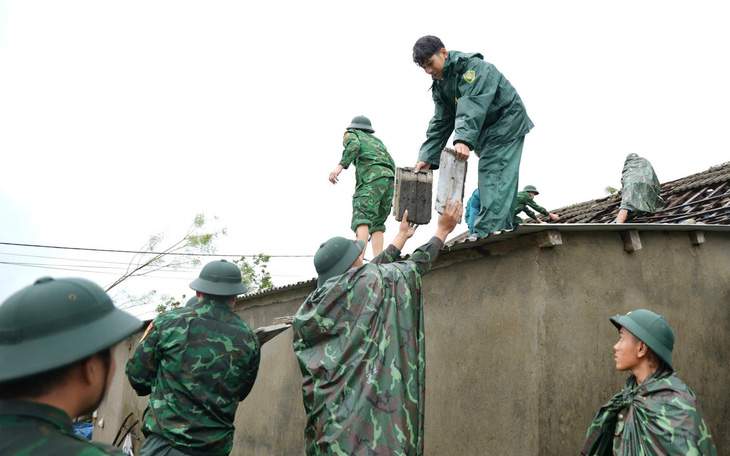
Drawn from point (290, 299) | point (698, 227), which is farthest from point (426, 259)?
point (290, 299)

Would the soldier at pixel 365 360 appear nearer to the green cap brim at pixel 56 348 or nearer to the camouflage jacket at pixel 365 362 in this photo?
the camouflage jacket at pixel 365 362

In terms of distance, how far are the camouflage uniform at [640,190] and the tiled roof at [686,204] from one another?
0.15 meters

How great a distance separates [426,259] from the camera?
3426 millimetres

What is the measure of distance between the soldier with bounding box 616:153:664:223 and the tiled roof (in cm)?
13

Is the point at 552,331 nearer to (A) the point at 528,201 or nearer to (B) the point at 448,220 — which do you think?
(B) the point at 448,220

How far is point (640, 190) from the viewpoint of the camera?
8242 mm

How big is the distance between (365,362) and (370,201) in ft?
10.5

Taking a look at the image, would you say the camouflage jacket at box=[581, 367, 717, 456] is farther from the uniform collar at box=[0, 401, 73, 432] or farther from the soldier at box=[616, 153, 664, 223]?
the soldier at box=[616, 153, 664, 223]

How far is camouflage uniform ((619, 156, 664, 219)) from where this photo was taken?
26.7 ft

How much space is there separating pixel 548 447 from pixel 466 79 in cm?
301

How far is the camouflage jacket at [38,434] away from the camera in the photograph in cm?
134

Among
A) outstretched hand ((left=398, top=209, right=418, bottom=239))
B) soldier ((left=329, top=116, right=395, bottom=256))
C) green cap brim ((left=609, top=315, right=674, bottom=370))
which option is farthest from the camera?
soldier ((left=329, top=116, right=395, bottom=256))

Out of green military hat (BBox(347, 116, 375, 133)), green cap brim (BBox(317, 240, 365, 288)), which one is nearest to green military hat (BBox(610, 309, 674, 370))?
green cap brim (BBox(317, 240, 365, 288))

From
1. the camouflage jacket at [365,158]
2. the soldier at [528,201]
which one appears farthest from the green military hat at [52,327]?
the soldier at [528,201]
